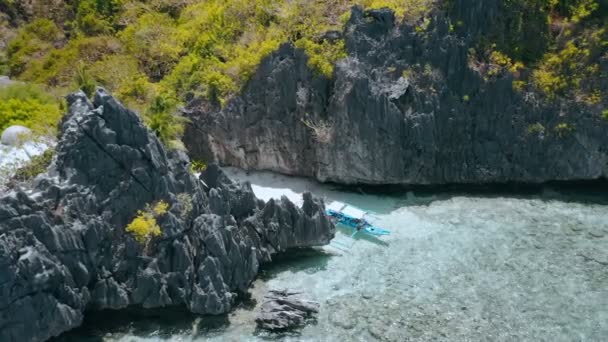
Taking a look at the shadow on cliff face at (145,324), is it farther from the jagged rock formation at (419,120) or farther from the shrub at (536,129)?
the shrub at (536,129)

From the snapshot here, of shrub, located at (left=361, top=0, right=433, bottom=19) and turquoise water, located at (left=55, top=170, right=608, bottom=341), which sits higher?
shrub, located at (left=361, top=0, right=433, bottom=19)

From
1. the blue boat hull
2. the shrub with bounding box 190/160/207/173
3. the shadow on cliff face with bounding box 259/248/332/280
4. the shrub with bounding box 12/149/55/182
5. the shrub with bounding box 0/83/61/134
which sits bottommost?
the shadow on cliff face with bounding box 259/248/332/280

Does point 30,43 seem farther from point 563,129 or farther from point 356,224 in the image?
point 563,129

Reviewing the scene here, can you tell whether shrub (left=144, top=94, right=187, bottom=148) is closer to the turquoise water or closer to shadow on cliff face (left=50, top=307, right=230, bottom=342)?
the turquoise water

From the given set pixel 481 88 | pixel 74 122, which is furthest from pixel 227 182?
pixel 481 88

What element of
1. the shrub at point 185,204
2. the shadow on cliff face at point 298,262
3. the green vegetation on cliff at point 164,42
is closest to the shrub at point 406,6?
the green vegetation on cliff at point 164,42

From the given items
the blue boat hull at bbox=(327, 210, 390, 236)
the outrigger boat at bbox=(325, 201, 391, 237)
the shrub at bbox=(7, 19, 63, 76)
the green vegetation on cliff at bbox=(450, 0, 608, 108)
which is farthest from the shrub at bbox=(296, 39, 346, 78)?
the shrub at bbox=(7, 19, 63, 76)
